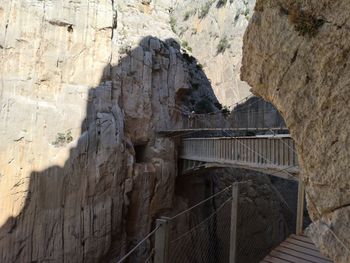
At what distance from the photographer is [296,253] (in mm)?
4988

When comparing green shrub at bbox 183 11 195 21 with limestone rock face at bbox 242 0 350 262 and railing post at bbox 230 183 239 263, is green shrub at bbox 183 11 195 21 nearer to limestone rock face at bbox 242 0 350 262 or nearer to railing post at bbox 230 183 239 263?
railing post at bbox 230 183 239 263

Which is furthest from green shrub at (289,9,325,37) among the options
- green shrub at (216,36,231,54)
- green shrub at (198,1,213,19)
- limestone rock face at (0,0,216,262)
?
green shrub at (198,1,213,19)

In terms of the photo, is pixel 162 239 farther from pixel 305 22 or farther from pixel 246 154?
pixel 246 154

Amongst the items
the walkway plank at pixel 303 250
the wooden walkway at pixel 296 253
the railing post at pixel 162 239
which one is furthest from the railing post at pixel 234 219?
the railing post at pixel 162 239

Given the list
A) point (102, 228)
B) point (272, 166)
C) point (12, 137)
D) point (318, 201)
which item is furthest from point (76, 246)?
point (318, 201)

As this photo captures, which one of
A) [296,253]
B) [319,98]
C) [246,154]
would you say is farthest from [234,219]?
[246,154]

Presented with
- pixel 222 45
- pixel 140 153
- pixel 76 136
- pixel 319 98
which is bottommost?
pixel 140 153

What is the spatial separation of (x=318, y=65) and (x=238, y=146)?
29.2 feet

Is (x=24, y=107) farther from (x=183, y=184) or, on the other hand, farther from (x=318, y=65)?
(x=318, y=65)

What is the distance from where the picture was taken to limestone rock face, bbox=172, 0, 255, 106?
28.3 metres

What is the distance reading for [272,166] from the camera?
31.2 ft

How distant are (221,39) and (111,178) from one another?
69.5 ft

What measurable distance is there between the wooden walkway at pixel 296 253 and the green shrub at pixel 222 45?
26.0 metres

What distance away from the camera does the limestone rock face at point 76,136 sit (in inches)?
459
